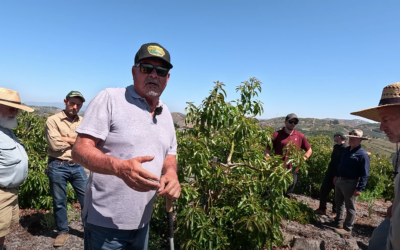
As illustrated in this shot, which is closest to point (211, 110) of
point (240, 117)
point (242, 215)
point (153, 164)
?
point (240, 117)

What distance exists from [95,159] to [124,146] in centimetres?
26

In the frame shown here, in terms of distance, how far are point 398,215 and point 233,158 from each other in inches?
96.8

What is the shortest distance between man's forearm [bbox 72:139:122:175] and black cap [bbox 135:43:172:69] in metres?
0.72

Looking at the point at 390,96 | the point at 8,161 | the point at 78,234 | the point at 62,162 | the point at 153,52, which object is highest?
the point at 153,52

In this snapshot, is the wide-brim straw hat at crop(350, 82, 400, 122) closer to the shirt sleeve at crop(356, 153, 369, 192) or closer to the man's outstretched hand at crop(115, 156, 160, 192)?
the man's outstretched hand at crop(115, 156, 160, 192)

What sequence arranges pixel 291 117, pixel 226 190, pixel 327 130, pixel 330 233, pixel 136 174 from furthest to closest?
1. pixel 327 130
2. pixel 291 117
3. pixel 330 233
4. pixel 226 190
5. pixel 136 174

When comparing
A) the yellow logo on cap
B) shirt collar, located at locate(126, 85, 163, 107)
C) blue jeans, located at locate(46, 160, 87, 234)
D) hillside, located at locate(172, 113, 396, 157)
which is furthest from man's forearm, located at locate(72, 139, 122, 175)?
hillside, located at locate(172, 113, 396, 157)

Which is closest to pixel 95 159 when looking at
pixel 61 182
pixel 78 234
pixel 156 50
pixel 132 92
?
pixel 132 92

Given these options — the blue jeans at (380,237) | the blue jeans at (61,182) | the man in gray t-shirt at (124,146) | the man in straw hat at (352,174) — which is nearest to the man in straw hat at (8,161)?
the blue jeans at (61,182)

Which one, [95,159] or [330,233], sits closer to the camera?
[95,159]

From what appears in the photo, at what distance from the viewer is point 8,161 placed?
2.71m

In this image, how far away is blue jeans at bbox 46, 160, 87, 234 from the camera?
377 cm

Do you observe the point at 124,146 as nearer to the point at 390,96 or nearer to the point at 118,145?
the point at 118,145

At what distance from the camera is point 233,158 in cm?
397
